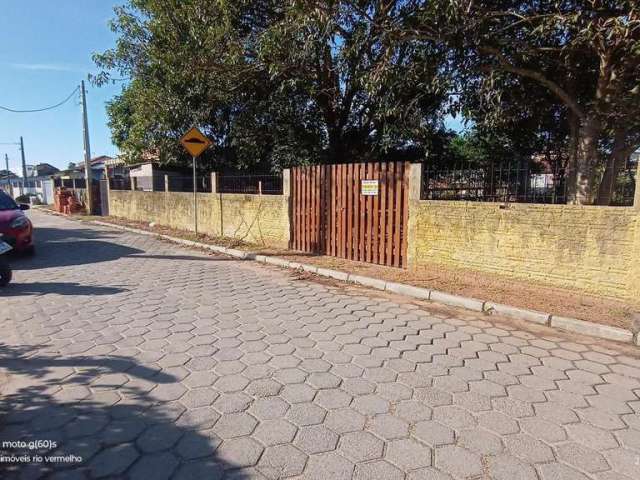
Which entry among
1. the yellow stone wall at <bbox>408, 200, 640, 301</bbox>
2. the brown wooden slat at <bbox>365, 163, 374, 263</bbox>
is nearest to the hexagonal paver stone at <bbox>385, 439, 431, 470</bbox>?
the yellow stone wall at <bbox>408, 200, 640, 301</bbox>

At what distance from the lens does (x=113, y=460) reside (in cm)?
234

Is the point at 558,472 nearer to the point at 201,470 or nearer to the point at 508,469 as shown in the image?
the point at 508,469

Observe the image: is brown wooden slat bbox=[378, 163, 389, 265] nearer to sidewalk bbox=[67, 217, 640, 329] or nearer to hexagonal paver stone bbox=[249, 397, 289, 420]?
sidewalk bbox=[67, 217, 640, 329]

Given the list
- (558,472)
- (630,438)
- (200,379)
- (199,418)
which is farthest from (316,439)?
(630,438)

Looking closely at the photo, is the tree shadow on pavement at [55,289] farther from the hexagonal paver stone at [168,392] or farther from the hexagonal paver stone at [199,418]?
the hexagonal paver stone at [199,418]

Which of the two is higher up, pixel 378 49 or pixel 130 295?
pixel 378 49

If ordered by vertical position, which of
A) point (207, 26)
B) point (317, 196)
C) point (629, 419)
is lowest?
point (629, 419)

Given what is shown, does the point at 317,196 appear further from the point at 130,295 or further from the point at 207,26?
the point at 207,26

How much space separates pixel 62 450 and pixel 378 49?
8.66m

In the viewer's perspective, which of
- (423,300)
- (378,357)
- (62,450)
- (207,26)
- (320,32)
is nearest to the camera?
(62,450)

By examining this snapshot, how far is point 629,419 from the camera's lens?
9.18 feet

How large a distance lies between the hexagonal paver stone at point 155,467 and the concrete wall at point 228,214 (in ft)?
23.2

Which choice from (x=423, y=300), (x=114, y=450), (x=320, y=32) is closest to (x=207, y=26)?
(x=320, y=32)

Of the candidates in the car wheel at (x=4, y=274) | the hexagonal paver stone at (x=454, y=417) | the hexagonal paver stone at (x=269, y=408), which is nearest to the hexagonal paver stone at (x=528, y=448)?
the hexagonal paver stone at (x=454, y=417)
